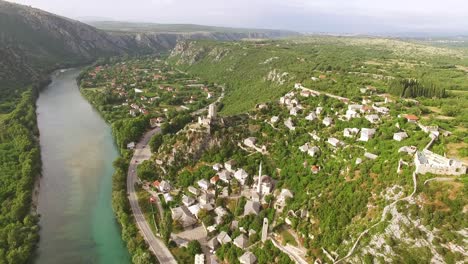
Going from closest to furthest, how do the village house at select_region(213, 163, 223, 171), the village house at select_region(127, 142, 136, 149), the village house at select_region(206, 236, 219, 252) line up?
the village house at select_region(206, 236, 219, 252), the village house at select_region(213, 163, 223, 171), the village house at select_region(127, 142, 136, 149)

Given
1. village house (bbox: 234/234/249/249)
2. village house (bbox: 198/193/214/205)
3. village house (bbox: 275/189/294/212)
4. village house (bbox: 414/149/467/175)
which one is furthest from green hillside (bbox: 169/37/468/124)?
village house (bbox: 234/234/249/249)

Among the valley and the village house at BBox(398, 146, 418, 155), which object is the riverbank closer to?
the valley

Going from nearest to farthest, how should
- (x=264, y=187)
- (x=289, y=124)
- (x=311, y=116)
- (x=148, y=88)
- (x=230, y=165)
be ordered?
(x=264, y=187)
(x=230, y=165)
(x=311, y=116)
(x=289, y=124)
(x=148, y=88)

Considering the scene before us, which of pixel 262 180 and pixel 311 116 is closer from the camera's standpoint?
pixel 262 180

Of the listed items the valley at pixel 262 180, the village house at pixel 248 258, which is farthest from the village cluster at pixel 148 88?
the village house at pixel 248 258

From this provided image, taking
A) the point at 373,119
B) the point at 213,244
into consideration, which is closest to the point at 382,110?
the point at 373,119

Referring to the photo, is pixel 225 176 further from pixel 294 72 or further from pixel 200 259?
pixel 294 72
